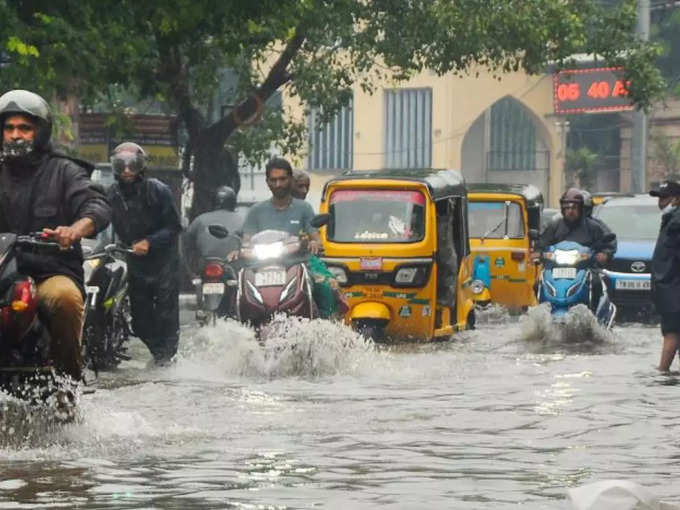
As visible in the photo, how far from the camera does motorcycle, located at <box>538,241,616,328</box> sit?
2061cm

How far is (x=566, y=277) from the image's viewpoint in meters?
20.7

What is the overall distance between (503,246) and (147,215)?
12466 mm

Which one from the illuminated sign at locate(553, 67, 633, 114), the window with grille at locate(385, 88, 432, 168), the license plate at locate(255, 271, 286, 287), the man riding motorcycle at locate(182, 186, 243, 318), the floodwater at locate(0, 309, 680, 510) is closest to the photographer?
the floodwater at locate(0, 309, 680, 510)

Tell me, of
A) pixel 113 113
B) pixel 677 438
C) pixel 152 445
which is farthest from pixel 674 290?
pixel 113 113

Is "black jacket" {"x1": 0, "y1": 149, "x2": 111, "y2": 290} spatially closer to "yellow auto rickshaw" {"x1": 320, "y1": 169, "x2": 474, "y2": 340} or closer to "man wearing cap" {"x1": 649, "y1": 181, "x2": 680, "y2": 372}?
"man wearing cap" {"x1": 649, "y1": 181, "x2": 680, "y2": 372}

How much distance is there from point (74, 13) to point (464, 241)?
4.71 meters

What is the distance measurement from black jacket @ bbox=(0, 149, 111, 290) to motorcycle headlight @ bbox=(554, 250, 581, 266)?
1129cm

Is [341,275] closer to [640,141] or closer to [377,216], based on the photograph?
[377,216]

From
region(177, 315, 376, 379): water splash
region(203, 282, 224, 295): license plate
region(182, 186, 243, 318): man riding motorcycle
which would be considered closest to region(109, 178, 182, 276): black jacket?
region(177, 315, 376, 379): water splash

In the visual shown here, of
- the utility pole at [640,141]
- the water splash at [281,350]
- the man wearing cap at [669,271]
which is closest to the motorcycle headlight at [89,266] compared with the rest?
the water splash at [281,350]

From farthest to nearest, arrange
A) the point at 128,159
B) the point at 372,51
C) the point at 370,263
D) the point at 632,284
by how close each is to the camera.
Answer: the point at 372,51 < the point at 632,284 < the point at 370,263 < the point at 128,159

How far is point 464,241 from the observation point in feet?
72.7

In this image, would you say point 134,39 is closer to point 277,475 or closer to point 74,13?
point 74,13

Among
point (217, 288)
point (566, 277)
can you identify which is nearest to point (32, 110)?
point (217, 288)
